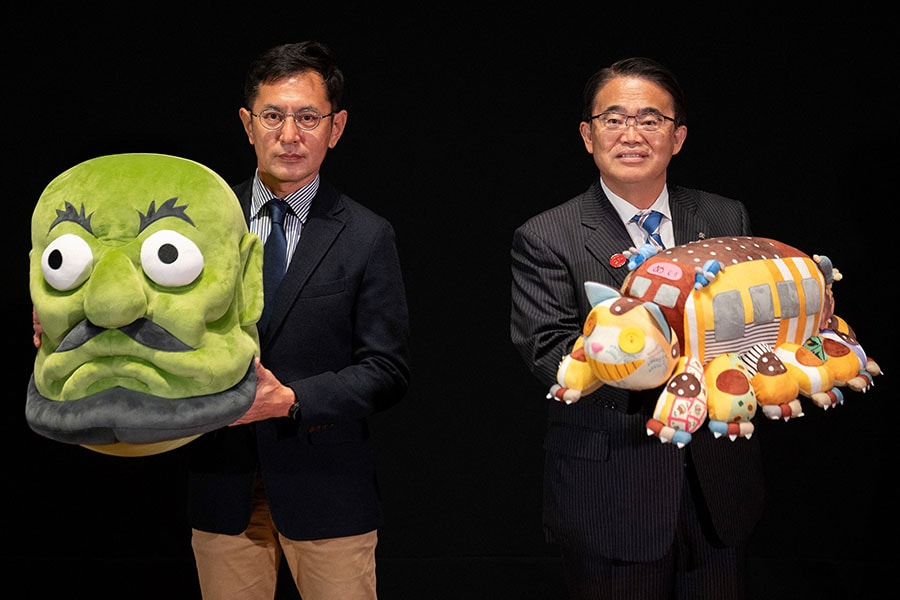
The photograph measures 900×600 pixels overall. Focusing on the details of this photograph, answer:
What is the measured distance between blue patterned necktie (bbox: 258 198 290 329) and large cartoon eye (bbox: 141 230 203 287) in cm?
32

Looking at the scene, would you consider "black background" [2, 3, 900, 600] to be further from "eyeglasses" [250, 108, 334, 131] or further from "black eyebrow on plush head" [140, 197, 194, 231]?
"black eyebrow on plush head" [140, 197, 194, 231]

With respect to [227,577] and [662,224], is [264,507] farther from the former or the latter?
[662,224]

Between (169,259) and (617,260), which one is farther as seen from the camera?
(617,260)

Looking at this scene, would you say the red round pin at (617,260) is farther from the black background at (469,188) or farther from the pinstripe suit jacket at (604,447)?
the black background at (469,188)

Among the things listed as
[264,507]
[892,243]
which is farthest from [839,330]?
[892,243]

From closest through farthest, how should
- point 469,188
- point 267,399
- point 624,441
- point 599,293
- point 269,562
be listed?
point 599,293
point 267,399
point 624,441
point 269,562
point 469,188

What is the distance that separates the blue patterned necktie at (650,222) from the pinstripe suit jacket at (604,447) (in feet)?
0.12

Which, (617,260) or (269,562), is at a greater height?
(617,260)

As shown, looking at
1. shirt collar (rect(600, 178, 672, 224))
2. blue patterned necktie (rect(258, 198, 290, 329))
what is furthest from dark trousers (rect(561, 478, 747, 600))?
blue patterned necktie (rect(258, 198, 290, 329))

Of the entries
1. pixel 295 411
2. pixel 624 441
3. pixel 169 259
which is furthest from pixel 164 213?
pixel 624 441

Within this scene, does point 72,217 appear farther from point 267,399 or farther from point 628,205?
point 628,205

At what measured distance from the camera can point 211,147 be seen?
3225mm

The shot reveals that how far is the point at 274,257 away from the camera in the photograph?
6.97 feet

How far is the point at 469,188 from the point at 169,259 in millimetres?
1598
